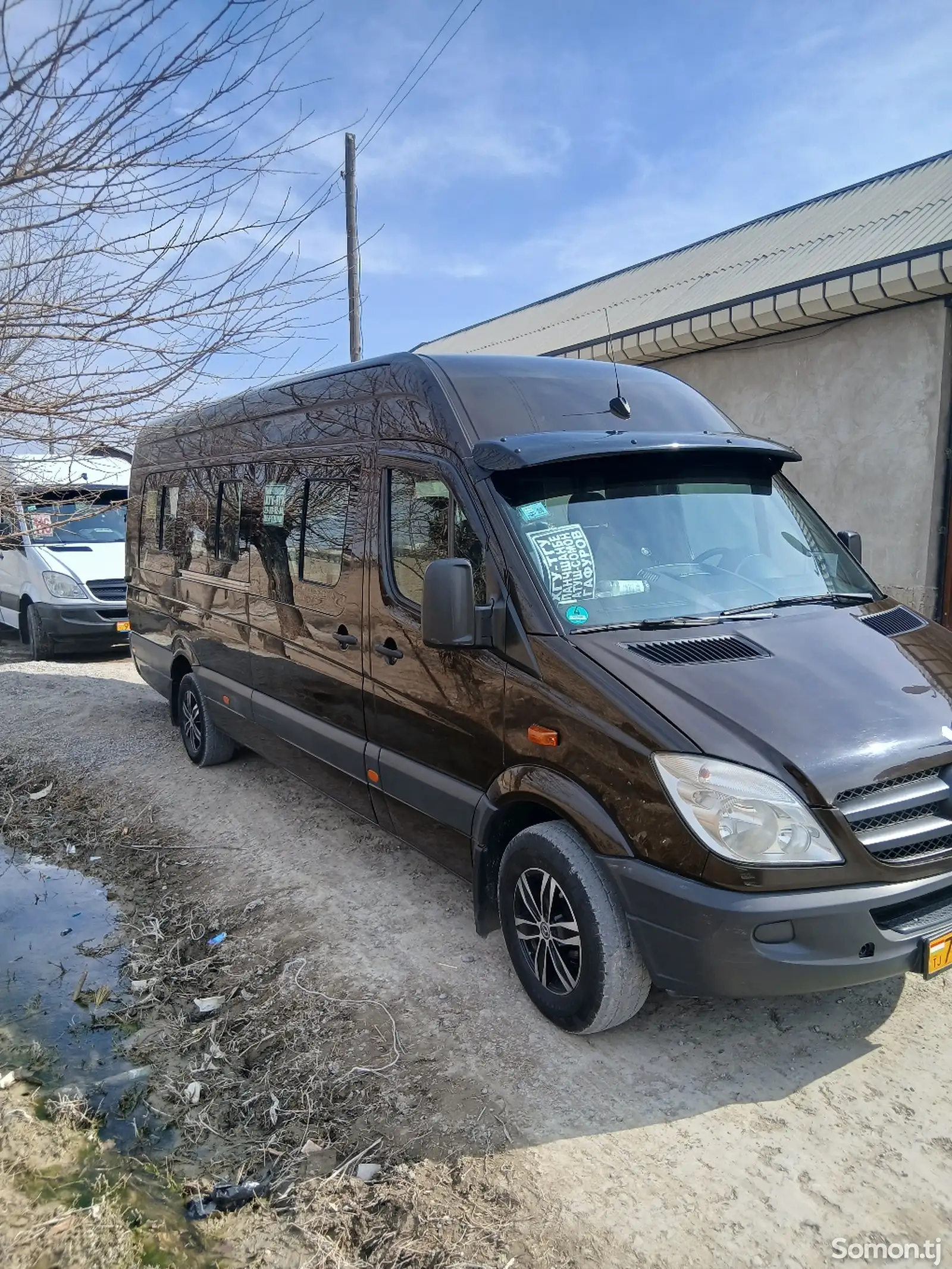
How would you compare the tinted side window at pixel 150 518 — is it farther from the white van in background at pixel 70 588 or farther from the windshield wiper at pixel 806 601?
Result: the windshield wiper at pixel 806 601

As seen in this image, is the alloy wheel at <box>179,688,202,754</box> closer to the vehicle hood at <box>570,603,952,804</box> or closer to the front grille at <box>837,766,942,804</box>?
the vehicle hood at <box>570,603,952,804</box>

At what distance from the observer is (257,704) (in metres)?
5.47

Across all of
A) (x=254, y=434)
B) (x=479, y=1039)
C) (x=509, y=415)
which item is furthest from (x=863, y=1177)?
(x=254, y=434)

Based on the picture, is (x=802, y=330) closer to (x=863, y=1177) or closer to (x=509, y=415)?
(x=509, y=415)

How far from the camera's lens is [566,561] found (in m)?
3.38

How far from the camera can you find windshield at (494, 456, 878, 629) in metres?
3.36

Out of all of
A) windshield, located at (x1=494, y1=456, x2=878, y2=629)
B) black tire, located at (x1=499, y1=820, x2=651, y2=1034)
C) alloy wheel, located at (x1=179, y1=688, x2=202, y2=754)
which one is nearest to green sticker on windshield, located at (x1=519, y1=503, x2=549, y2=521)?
windshield, located at (x1=494, y1=456, x2=878, y2=629)

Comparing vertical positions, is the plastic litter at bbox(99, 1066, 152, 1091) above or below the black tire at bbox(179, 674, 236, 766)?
below

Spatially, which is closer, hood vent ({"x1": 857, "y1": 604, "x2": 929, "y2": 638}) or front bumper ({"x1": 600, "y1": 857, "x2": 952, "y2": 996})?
front bumper ({"x1": 600, "y1": 857, "x2": 952, "y2": 996})

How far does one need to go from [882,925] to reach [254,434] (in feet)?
14.5

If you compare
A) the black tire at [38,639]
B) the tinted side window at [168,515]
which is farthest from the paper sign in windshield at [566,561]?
the black tire at [38,639]

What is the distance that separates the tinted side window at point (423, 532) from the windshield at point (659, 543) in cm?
23

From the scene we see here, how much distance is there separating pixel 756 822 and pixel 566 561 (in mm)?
1231

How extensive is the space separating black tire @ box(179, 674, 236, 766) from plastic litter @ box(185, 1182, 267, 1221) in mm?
3935
